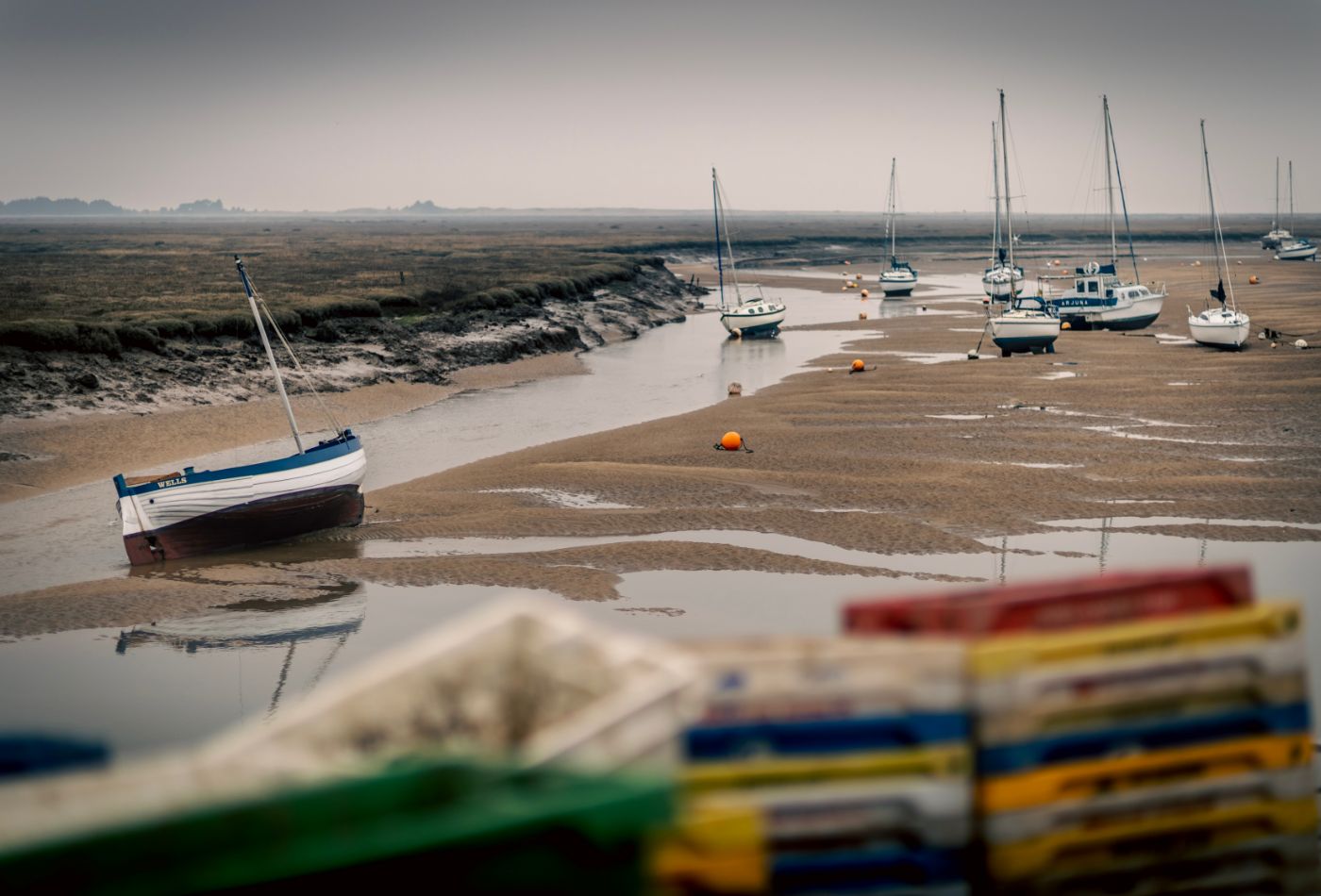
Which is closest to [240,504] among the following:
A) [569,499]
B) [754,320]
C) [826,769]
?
[569,499]

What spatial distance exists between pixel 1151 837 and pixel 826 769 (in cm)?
143

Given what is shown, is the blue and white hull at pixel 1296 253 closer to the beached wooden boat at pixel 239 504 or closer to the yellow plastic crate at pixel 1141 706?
the beached wooden boat at pixel 239 504

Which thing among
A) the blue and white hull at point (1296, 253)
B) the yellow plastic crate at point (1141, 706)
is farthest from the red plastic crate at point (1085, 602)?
the blue and white hull at point (1296, 253)

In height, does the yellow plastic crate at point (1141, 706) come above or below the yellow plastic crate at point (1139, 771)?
above

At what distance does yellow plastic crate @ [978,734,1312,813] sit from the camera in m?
4.68

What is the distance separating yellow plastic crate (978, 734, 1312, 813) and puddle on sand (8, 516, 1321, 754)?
793 cm

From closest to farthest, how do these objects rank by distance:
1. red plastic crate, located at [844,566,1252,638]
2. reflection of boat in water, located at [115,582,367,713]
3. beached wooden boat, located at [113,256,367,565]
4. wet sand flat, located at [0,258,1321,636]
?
red plastic crate, located at [844,566,1252,638], reflection of boat in water, located at [115,582,367,713], wet sand flat, located at [0,258,1321,636], beached wooden boat, located at [113,256,367,565]

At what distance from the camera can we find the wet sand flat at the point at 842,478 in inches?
738

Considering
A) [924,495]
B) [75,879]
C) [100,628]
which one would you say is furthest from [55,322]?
[75,879]

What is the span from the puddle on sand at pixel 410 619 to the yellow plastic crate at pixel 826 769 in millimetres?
9032

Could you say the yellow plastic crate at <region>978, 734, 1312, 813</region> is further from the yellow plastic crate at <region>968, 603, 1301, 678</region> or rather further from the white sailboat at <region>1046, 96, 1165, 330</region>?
the white sailboat at <region>1046, 96, 1165, 330</region>

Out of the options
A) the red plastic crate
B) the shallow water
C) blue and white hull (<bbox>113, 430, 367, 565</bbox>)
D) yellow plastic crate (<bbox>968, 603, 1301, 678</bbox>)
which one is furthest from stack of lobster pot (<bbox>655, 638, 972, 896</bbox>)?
the shallow water

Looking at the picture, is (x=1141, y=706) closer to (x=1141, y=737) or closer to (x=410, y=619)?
(x=1141, y=737)

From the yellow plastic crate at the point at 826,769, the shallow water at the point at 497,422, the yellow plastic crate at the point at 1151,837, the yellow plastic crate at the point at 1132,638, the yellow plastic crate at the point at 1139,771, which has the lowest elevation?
the shallow water at the point at 497,422
